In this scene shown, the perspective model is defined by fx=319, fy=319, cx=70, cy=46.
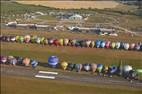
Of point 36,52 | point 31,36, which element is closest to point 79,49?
point 36,52

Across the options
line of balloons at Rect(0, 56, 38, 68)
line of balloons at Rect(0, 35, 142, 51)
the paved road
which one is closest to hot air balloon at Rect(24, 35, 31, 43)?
line of balloons at Rect(0, 35, 142, 51)

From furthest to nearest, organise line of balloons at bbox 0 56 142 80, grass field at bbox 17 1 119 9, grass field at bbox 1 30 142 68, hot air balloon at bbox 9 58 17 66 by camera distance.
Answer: grass field at bbox 17 1 119 9
grass field at bbox 1 30 142 68
hot air balloon at bbox 9 58 17 66
line of balloons at bbox 0 56 142 80

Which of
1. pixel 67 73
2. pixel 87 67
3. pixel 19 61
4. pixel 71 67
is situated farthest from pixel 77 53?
pixel 19 61

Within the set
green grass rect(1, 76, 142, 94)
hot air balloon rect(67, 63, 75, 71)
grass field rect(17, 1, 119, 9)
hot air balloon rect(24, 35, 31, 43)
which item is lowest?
green grass rect(1, 76, 142, 94)

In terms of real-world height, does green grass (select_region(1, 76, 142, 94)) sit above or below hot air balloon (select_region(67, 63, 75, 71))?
below

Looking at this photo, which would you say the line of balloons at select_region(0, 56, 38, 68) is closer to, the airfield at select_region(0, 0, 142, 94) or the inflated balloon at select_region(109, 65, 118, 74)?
the airfield at select_region(0, 0, 142, 94)

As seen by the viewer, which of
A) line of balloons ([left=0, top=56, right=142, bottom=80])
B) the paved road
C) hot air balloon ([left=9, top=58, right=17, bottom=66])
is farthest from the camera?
hot air balloon ([left=9, top=58, right=17, bottom=66])

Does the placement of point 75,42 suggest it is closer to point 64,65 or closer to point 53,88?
point 64,65

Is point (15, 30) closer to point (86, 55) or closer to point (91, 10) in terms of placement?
point (86, 55)

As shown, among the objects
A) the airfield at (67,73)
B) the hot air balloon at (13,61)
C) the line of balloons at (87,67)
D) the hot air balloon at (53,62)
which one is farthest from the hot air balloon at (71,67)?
the hot air balloon at (13,61)
